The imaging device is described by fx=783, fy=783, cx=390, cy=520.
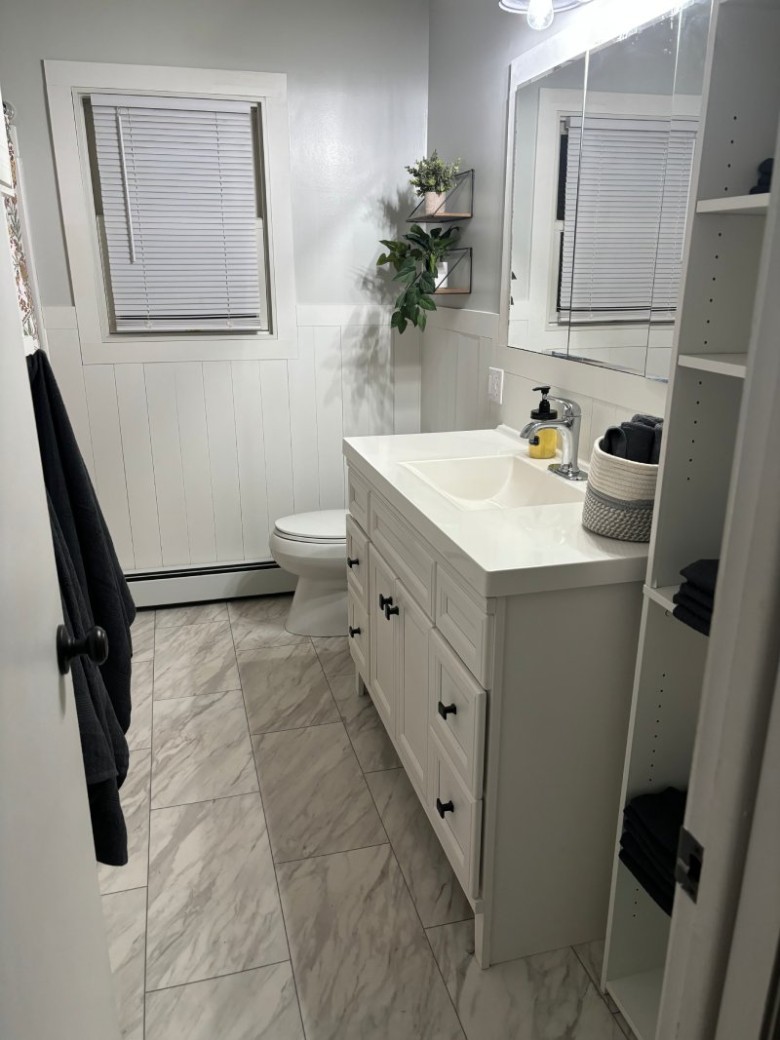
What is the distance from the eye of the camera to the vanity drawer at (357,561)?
2353 mm

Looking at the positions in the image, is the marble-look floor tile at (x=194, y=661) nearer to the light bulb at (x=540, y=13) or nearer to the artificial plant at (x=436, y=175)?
the artificial plant at (x=436, y=175)

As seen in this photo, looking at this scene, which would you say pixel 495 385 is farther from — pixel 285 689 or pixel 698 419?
pixel 698 419

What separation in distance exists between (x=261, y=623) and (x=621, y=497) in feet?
6.90

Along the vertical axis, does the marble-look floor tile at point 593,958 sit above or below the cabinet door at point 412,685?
below

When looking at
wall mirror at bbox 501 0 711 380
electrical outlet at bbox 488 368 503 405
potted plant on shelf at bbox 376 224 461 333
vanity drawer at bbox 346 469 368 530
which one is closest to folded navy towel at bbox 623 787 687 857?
wall mirror at bbox 501 0 711 380

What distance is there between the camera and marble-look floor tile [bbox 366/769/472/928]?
1818 mm

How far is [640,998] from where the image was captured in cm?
156

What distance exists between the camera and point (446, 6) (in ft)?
9.29

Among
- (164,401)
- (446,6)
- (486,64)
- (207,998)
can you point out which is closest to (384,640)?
(207,998)

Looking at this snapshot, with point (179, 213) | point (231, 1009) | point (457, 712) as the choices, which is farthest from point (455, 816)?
point (179, 213)

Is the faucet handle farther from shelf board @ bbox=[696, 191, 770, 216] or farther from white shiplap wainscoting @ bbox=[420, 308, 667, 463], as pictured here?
shelf board @ bbox=[696, 191, 770, 216]

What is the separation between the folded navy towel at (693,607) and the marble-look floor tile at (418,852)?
3.26ft

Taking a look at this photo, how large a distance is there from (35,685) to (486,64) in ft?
7.90

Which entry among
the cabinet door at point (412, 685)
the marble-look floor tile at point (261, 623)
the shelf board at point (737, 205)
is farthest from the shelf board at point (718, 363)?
the marble-look floor tile at point (261, 623)
